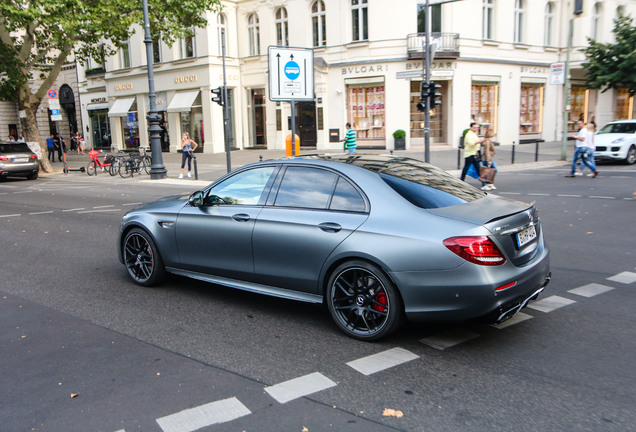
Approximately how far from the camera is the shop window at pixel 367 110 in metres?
29.2

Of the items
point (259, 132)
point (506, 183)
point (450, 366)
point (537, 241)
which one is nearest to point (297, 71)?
point (506, 183)

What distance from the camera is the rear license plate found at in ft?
14.0

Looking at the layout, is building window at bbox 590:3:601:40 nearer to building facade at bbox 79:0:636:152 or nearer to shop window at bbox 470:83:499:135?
building facade at bbox 79:0:636:152

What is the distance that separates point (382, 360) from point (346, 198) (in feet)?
4.58

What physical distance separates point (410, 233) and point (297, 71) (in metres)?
9.49

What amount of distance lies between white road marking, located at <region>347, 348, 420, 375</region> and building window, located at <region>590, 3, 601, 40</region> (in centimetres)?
3676

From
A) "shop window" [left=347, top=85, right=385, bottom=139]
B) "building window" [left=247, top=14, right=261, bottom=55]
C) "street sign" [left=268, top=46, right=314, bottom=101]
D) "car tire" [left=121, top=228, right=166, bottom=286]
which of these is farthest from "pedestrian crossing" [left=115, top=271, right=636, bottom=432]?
"building window" [left=247, top=14, right=261, bottom=55]

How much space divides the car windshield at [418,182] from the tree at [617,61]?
1085 inches

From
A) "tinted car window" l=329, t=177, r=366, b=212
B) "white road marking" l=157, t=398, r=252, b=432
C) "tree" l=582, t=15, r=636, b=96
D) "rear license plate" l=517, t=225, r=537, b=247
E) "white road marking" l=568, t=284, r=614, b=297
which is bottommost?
"white road marking" l=568, t=284, r=614, b=297

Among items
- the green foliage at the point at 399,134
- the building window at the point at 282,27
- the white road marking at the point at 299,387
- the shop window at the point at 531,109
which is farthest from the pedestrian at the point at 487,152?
the building window at the point at 282,27

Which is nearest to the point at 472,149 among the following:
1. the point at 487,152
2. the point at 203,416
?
Answer: the point at 487,152

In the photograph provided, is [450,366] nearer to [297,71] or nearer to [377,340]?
[377,340]

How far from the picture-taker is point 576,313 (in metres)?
4.98

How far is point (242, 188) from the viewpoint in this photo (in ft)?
17.5
